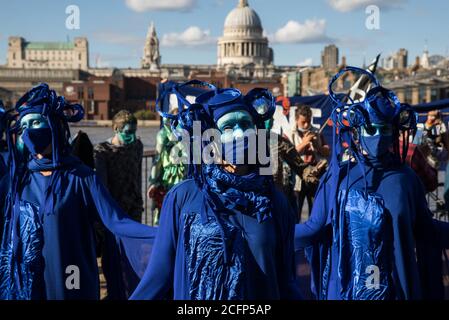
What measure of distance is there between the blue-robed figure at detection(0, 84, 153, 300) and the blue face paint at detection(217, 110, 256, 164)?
2.81 feet

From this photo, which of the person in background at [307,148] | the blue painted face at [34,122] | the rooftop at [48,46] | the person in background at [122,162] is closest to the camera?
the blue painted face at [34,122]

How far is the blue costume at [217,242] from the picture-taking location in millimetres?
2807

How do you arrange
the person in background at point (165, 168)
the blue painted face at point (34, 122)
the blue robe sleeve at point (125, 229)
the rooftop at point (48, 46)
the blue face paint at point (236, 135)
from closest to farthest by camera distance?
the blue face paint at point (236, 135), the blue robe sleeve at point (125, 229), the blue painted face at point (34, 122), the person in background at point (165, 168), the rooftop at point (48, 46)

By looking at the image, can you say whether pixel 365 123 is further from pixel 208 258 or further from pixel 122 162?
pixel 122 162

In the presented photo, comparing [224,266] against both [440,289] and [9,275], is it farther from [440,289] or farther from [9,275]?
[440,289]

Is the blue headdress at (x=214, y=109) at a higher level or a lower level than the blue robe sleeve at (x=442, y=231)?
higher

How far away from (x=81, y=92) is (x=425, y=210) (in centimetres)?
9522

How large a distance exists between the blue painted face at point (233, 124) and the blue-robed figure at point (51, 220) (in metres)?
0.86

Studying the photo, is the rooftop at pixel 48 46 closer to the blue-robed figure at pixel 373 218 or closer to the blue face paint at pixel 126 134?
the blue face paint at pixel 126 134

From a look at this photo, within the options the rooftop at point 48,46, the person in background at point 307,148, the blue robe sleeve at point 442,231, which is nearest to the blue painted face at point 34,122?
the blue robe sleeve at point 442,231

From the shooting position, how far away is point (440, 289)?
3.91 metres

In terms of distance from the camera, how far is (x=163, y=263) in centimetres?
283

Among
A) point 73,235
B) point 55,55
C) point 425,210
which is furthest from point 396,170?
point 55,55

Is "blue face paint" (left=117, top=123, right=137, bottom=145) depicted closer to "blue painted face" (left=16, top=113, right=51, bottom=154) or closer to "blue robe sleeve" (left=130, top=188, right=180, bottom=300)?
"blue painted face" (left=16, top=113, right=51, bottom=154)
